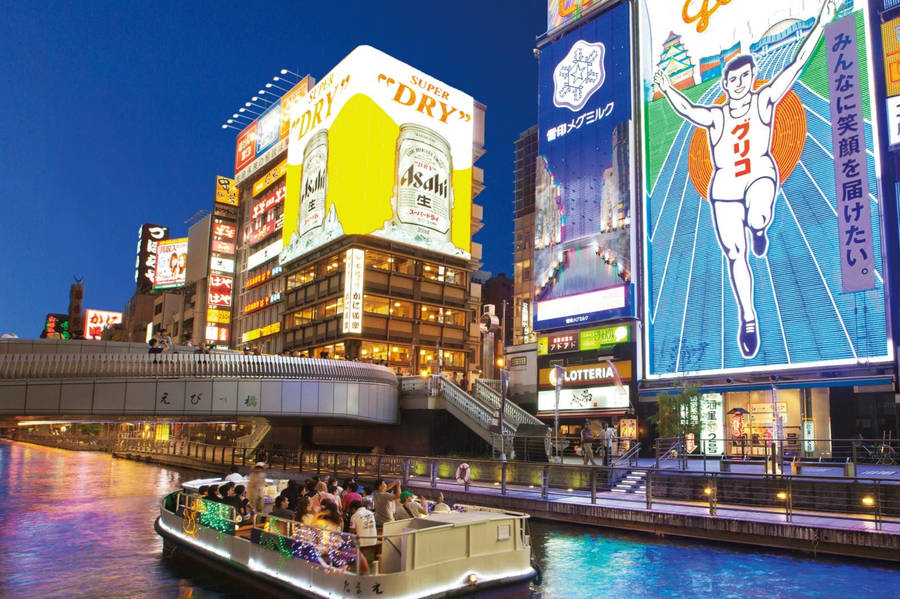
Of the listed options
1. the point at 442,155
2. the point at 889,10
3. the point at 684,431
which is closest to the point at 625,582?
the point at 684,431

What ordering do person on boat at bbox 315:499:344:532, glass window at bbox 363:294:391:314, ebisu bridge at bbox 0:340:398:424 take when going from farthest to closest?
glass window at bbox 363:294:391:314
ebisu bridge at bbox 0:340:398:424
person on boat at bbox 315:499:344:532

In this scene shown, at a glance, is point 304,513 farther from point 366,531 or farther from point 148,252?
point 148,252

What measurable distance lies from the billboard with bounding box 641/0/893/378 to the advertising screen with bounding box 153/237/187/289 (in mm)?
84158

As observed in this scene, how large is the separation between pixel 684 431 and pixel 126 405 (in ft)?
98.3

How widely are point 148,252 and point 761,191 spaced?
11294cm

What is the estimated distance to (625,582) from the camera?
644 inches

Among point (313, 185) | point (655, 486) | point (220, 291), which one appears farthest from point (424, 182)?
point (655, 486)

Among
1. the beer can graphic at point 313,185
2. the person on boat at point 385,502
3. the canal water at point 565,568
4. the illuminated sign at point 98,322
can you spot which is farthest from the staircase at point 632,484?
the illuminated sign at point 98,322

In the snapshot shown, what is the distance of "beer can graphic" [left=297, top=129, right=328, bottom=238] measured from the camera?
7788 cm

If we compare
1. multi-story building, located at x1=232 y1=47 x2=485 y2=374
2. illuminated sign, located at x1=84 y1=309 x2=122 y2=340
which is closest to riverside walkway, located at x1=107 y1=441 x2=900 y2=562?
multi-story building, located at x1=232 y1=47 x2=485 y2=374

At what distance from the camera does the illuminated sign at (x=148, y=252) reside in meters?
131

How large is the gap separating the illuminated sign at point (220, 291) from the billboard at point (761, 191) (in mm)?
66329

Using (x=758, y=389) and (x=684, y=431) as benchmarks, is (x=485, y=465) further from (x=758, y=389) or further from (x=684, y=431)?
(x=758, y=389)

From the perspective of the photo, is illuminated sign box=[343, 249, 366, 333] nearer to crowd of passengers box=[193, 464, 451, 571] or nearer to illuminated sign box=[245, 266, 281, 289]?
illuminated sign box=[245, 266, 281, 289]
